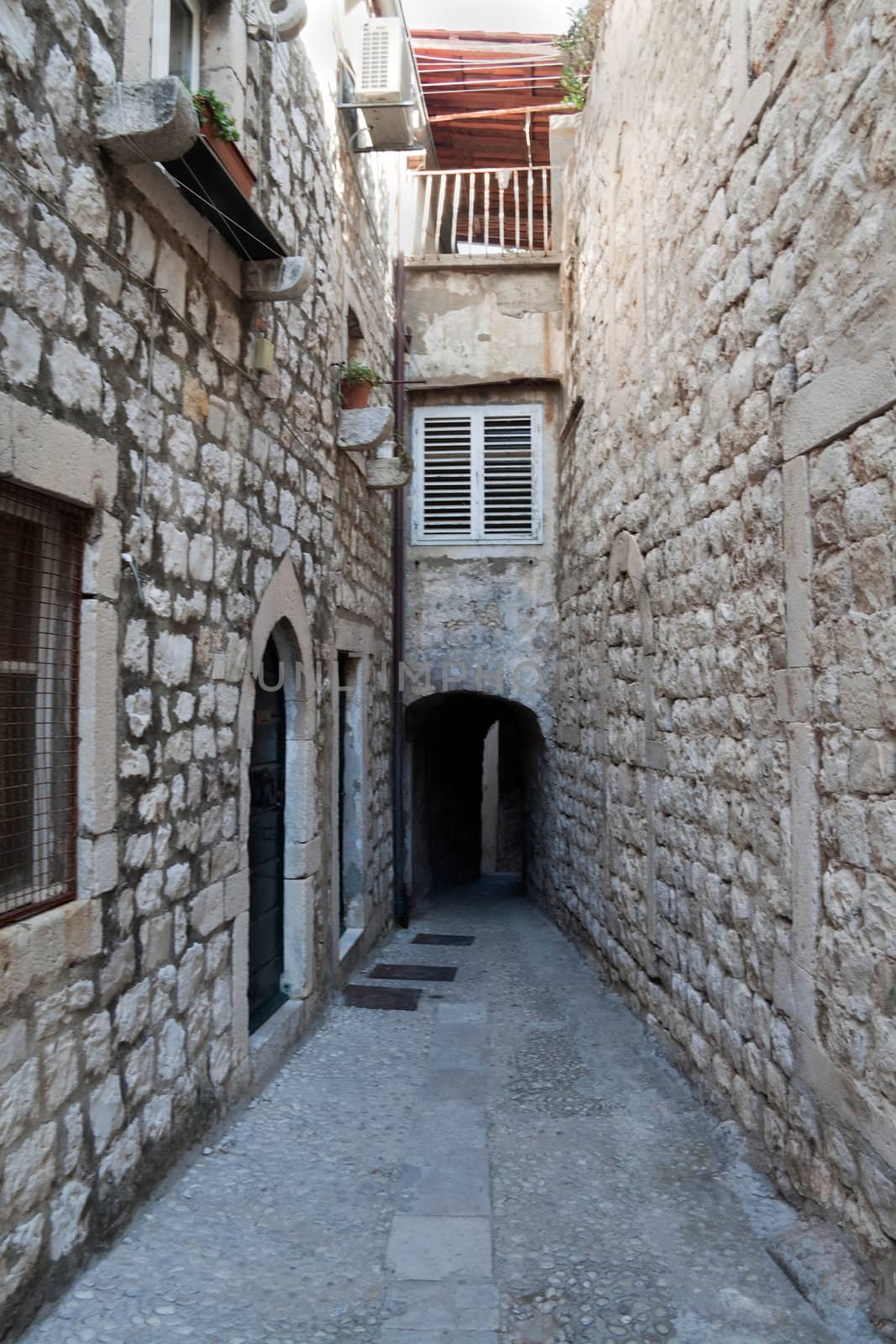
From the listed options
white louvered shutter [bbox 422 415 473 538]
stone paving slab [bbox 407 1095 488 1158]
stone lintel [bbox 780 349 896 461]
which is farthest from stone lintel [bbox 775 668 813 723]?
white louvered shutter [bbox 422 415 473 538]

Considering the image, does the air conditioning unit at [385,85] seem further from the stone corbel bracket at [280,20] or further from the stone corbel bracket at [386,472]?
the stone corbel bracket at [386,472]

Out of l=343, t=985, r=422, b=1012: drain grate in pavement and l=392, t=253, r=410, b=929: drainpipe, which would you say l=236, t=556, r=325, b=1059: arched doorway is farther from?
l=392, t=253, r=410, b=929: drainpipe

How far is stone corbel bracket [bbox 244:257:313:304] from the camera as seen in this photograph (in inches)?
156

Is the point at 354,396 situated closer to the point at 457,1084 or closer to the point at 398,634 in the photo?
the point at 398,634

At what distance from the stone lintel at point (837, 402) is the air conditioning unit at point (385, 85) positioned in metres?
4.28

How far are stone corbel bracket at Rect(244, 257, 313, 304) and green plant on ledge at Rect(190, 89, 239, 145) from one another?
0.57 m

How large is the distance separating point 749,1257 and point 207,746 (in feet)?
8.12

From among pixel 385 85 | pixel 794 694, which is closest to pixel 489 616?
pixel 385 85

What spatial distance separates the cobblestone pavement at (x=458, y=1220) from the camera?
260 cm

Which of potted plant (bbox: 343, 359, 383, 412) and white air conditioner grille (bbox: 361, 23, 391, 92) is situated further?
white air conditioner grille (bbox: 361, 23, 391, 92)

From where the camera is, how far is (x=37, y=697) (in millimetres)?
2676

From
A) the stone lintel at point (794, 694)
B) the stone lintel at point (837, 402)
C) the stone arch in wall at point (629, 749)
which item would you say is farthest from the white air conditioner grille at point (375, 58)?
the stone lintel at point (794, 694)

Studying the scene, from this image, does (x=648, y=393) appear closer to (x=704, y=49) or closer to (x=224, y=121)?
(x=704, y=49)

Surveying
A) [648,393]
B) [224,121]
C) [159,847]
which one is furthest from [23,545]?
[648,393]
